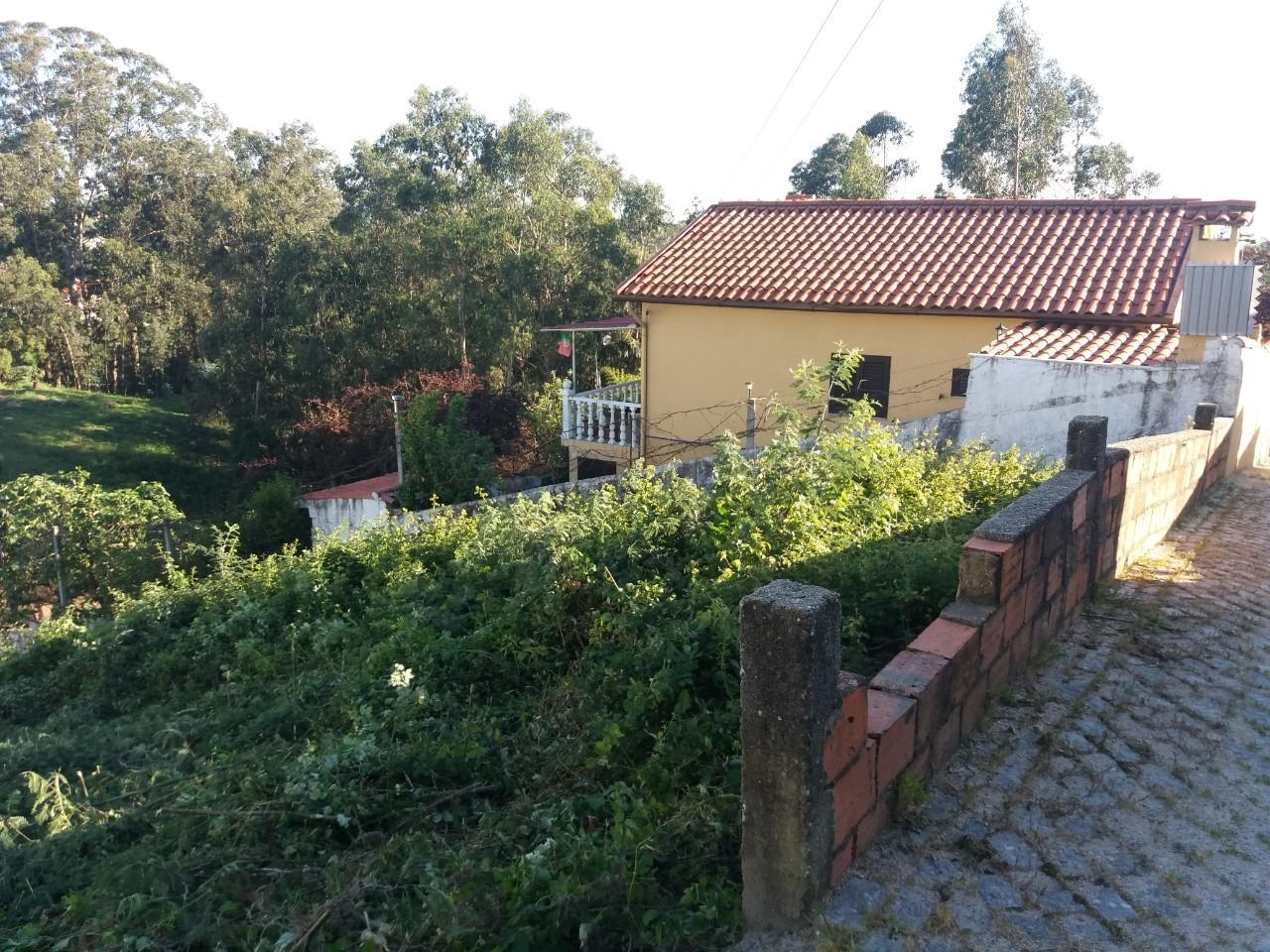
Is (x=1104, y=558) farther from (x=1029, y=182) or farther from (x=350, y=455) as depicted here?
(x=1029, y=182)

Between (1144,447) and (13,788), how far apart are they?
696 cm

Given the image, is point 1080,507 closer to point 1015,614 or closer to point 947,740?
point 1015,614

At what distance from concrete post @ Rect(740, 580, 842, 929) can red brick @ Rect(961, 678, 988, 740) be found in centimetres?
121

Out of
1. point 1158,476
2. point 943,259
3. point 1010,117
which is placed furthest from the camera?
point 1010,117

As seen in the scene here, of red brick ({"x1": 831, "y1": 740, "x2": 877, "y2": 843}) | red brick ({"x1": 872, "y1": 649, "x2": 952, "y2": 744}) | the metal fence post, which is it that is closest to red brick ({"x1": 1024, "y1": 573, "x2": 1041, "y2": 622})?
red brick ({"x1": 872, "y1": 649, "x2": 952, "y2": 744})

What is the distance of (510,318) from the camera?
21.6 m

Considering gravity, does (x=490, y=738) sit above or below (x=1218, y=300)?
below

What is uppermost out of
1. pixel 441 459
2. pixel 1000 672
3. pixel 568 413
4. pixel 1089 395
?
pixel 1089 395

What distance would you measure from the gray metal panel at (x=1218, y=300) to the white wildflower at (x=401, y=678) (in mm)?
8311

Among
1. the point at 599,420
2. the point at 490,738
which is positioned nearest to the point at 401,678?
the point at 490,738

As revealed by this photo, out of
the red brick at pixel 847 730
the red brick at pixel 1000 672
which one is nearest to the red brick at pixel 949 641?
the red brick at pixel 1000 672

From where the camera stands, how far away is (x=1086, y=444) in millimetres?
5117

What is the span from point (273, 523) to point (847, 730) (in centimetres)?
1494

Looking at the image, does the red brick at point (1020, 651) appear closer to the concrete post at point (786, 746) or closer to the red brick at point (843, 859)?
the red brick at point (843, 859)
